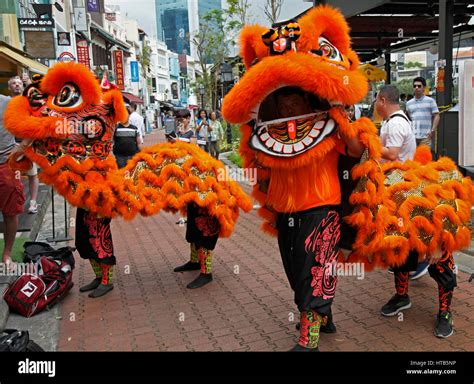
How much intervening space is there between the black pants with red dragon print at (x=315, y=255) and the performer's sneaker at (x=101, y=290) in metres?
2.37

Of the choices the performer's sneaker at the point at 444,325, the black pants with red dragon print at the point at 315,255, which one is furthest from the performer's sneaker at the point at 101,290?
the performer's sneaker at the point at 444,325

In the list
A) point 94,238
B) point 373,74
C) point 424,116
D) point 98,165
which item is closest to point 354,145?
point 98,165

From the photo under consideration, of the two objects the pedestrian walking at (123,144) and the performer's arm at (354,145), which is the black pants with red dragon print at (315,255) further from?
the pedestrian walking at (123,144)

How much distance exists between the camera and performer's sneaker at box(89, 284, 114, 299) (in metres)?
4.63

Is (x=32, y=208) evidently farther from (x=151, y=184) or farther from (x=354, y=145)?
(x=354, y=145)

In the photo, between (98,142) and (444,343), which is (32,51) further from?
(444,343)

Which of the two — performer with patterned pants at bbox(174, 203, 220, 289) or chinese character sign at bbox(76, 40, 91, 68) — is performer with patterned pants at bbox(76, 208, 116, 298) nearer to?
performer with patterned pants at bbox(174, 203, 220, 289)

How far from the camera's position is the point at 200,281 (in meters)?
4.84

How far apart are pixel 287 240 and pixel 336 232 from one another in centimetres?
32

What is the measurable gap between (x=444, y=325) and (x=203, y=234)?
87.5 inches

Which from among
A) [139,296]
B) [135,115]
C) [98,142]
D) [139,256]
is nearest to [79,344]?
[139,296]

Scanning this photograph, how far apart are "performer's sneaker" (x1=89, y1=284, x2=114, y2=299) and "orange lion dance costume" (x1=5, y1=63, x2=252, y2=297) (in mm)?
299

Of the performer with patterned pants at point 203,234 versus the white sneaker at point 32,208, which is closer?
the performer with patterned pants at point 203,234

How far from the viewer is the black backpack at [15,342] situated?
9.36ft
